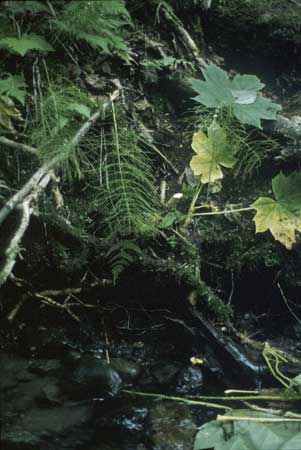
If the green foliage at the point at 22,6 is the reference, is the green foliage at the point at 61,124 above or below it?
below

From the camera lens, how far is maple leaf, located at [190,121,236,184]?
2.61m

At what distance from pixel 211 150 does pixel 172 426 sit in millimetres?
1357

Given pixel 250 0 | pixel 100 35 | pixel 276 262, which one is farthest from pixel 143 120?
pixel 250 0

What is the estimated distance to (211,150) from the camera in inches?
103

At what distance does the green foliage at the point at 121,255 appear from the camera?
7.64ft

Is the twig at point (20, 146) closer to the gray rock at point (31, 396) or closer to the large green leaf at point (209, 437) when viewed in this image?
the gray rock at point (31, 396)

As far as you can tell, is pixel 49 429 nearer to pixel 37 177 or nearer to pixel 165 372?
pixel 165 372

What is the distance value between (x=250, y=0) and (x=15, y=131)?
2.24m

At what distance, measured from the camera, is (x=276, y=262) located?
2.75 meters

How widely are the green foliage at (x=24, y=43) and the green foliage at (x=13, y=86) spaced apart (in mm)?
126

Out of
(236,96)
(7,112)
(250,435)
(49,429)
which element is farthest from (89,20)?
(250,435)

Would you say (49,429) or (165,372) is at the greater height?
(49,429)

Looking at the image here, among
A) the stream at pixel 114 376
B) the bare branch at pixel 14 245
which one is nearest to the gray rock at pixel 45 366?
the stream at pixel 114 376

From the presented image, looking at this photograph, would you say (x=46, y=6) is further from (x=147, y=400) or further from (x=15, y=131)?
(x=147, y=400)
